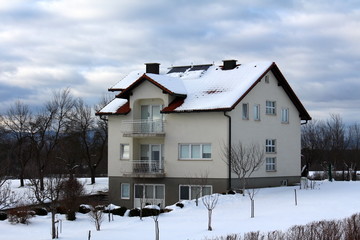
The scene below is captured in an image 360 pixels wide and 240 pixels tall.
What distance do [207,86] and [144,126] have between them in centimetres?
482

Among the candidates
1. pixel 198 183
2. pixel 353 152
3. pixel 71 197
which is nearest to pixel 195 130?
pixel 198 183

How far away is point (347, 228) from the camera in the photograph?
61.3 ft

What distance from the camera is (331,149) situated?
66.8 meters

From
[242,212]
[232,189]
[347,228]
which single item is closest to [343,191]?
[232,189]

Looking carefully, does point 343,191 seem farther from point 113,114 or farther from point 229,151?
point 113,114

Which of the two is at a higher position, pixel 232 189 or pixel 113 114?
pixel 113 114

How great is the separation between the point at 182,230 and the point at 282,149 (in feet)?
64.0

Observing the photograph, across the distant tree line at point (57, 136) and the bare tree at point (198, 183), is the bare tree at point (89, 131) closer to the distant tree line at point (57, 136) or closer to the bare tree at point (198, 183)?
the distant tree line at point (57, 136)

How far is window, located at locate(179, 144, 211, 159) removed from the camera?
38219mm

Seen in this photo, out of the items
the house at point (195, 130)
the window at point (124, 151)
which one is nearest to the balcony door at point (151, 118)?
the house at point (195, 130)

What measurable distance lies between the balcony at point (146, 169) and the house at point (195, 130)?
0.06 meters

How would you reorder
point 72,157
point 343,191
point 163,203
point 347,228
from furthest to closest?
point 72,157 → point 163,203 → point 343,191 → point 347,228

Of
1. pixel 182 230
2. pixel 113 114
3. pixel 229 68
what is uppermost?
pixel 229 68

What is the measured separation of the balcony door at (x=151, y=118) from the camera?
131ft
